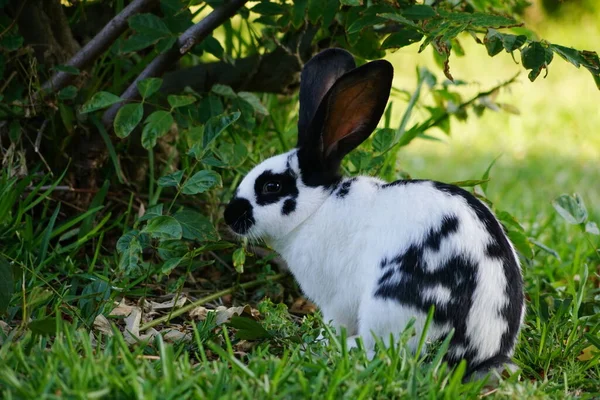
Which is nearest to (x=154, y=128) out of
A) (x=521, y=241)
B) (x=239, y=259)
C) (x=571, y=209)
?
(x=239, y=259)

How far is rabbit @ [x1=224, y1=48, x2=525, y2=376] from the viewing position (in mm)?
2865

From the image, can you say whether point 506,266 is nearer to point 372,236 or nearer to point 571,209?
point 372,236

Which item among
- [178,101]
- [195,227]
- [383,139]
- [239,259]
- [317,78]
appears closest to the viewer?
[195,227]

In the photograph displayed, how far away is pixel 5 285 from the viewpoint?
2986 millimetres

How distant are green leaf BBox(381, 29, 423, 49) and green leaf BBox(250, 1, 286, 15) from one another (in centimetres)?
62

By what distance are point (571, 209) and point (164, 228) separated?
175 cm

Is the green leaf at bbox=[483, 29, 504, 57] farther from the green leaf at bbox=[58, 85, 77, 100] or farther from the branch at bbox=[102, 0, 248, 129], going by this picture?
the green leaf at bbox=[58, 85, 77, 100]

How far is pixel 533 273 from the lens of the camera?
13.3 feet

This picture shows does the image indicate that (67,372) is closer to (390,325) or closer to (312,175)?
(390,325)

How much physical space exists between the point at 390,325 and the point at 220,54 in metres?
1.65

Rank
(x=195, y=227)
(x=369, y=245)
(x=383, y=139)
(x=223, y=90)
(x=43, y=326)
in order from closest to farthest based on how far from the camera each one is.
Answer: (x=43, y=326)
(x=369, y=245)
(x=195, y=227)
(x=383, y=139)
(x=223, y=90)

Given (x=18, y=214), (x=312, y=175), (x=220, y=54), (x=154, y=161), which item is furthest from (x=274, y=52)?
(x=18, y=214)

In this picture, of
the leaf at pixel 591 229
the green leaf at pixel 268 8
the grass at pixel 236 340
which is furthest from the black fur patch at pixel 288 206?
the leaf at pixel 591 229

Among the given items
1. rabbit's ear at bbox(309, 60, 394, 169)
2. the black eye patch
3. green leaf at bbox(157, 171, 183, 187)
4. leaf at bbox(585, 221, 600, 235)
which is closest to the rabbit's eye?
the black eye patch
